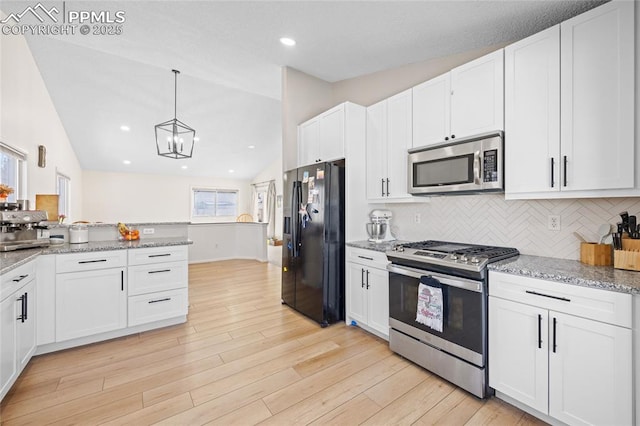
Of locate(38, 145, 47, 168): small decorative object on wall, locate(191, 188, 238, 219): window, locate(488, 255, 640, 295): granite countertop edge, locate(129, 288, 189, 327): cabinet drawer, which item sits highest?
locate(38, 145, 47, 168): small decorative object on wall

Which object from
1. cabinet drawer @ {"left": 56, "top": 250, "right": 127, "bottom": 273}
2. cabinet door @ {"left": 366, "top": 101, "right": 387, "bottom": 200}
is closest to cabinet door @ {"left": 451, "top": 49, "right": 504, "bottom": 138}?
cabinet door @ {"left": 366, "top": 101, "right": 387, "bottom": 200}

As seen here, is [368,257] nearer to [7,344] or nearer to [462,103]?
[462,103]

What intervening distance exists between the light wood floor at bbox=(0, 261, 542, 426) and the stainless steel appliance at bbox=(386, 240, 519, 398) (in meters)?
0.13

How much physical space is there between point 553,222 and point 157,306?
3.68m

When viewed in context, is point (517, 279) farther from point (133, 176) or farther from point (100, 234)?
point (133, 176)

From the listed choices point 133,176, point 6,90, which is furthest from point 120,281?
point 133,176

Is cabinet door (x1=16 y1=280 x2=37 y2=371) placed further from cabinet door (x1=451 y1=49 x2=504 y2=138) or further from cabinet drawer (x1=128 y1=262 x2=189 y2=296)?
cabinet door (x1=451 y1=49 x2=504 y2=138)

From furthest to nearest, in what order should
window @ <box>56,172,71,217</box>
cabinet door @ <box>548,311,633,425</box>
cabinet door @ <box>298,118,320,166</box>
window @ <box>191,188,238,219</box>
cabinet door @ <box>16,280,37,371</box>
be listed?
window @ <box>191,188,238,219</box> → window @ <box>56,172,71,217</box> → cabinet door @ <box>298,118,320,166</box> → cabinet door @ <box>16,280,37,371</box> → cabinet door @ <box>548,311,633,425</box>

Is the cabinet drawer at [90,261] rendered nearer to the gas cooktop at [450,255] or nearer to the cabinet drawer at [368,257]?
the cabinet drawer at [368,257]

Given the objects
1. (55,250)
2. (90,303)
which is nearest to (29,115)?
(55,250)

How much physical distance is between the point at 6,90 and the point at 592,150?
194 inches

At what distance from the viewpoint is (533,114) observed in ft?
6.37

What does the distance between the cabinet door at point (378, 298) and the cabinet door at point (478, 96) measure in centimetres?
143

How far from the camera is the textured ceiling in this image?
228 cm
